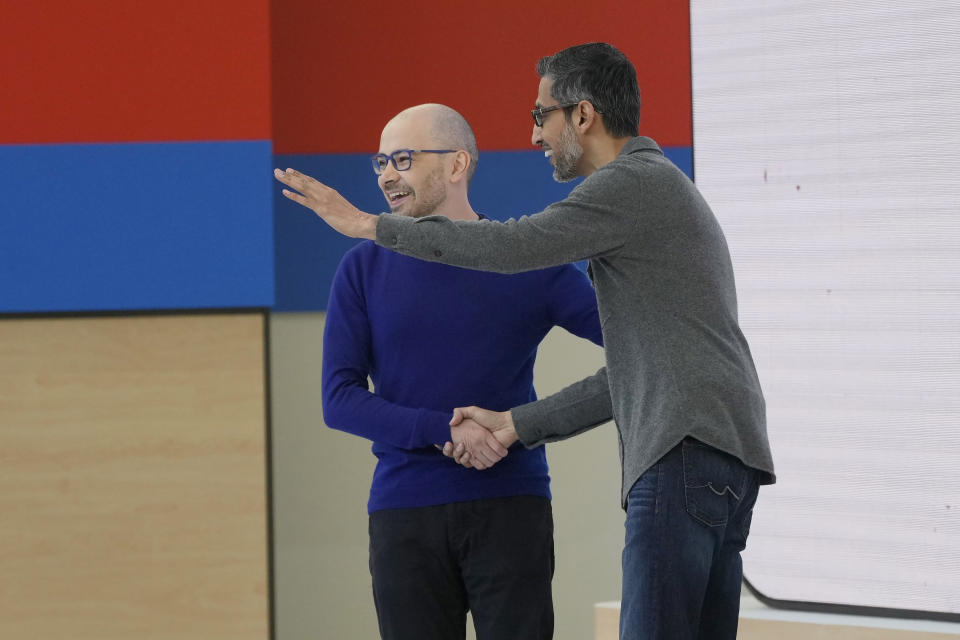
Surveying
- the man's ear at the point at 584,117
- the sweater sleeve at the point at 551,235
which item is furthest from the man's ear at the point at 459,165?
the sweater sleeve at the point at 551,235

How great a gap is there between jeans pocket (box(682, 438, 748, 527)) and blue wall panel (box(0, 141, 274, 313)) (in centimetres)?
146

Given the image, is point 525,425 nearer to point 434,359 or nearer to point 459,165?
point 434,359

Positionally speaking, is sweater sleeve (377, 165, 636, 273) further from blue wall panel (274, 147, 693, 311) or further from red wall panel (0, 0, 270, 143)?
blue wall panel (274, 147, 693, 311)

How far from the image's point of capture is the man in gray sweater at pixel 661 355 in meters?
1.62

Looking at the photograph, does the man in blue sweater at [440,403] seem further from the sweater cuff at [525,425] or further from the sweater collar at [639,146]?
the sweater collar at [639,146]

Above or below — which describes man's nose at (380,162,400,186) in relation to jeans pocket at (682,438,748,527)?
above

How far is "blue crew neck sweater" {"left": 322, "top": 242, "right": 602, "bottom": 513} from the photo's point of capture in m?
1.93

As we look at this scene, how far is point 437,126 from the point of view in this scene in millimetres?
2062

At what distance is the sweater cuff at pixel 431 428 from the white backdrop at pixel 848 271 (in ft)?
4.40

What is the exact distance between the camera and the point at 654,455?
162 centimetres

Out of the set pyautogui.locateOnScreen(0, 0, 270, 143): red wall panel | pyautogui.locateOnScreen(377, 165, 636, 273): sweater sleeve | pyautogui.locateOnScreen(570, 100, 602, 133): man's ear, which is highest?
pyautogui.locateOnScreen(0, 0, 270, 143): red wall panel

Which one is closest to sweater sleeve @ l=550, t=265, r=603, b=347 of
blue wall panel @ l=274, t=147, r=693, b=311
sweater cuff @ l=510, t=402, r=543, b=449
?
sweater cuff @ l=510, t=402, r=543, b=449

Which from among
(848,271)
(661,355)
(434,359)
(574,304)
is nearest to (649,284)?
(661,355)

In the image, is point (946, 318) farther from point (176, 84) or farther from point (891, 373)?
point (176, 84)
